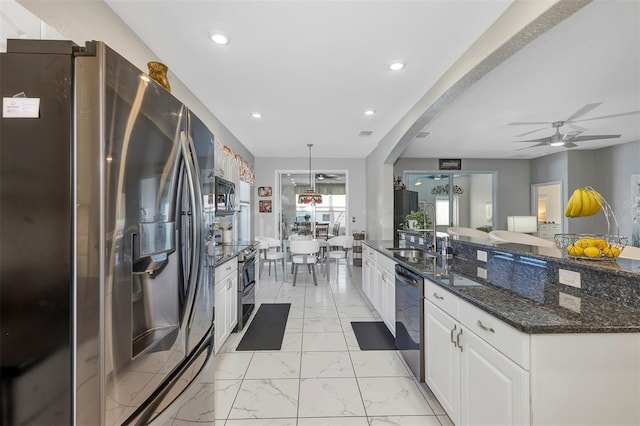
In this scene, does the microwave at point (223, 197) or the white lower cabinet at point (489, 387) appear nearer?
the white lower cabinet at point (489, 387)

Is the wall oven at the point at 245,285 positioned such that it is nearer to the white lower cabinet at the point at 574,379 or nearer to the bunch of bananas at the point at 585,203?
the white lower cabinet at the point at 574,379

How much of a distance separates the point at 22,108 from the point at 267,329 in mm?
2924

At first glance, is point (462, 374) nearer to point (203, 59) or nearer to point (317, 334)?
point (317, 334)

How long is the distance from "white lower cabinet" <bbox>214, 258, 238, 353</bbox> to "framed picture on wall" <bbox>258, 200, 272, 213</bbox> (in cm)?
397

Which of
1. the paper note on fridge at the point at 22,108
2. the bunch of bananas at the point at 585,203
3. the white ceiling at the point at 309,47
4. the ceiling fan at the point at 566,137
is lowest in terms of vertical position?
the bunch of bananas at the point at 585,203

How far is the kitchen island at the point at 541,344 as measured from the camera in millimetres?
1134

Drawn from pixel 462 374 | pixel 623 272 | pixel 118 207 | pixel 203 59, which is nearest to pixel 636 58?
pixel 623 272

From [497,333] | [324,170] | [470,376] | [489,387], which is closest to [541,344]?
[497,333]

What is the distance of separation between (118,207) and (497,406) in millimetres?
1712

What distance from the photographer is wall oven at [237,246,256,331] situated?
316 cm

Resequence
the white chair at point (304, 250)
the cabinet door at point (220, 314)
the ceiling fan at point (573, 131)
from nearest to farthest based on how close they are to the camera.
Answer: the cabinet door at point (220, 314) → the ceiling fan at point (573, 131) → the white chair at point (304, 250)

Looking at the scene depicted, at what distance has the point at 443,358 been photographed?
5.81 ft

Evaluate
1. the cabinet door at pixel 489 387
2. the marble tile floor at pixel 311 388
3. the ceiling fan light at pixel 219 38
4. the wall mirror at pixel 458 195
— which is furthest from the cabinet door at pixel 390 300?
the wall mirror at pixel 458 195

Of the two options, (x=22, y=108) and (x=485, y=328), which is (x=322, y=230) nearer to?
(x=485, y=328)
